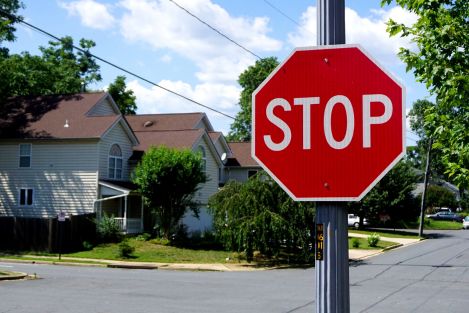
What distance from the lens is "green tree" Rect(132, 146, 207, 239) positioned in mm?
31531

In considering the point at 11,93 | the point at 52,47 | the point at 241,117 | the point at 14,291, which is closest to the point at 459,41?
the point at 14,291

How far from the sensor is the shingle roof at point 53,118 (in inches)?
1375

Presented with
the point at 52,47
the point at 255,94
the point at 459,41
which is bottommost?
the point at 255,94

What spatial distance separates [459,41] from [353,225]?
51.1m

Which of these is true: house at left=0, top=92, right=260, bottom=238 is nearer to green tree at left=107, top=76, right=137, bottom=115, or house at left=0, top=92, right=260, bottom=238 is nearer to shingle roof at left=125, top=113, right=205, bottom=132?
shingle roof at left=125, top=113, right=205, bottom=132

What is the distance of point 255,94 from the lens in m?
2.78

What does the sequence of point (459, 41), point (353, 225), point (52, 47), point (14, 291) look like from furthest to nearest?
point (52, 47) → point (353, 225) → point (14, 291) → point (459, 41)

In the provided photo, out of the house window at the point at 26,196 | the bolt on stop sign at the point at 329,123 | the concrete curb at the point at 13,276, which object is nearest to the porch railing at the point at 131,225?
the house window at the point at 26,196

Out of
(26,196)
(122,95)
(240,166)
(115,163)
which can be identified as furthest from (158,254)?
(122,95)

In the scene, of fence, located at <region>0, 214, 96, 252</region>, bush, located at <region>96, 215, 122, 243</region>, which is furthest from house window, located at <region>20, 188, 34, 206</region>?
bush, located at <region>96, 215, 122, 243</region>

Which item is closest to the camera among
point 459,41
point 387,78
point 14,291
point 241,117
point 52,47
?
point 387,78

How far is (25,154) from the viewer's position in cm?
3625

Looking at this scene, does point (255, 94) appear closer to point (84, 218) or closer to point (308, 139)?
point (308, 139)

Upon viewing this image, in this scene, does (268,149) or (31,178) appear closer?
(268,149)
